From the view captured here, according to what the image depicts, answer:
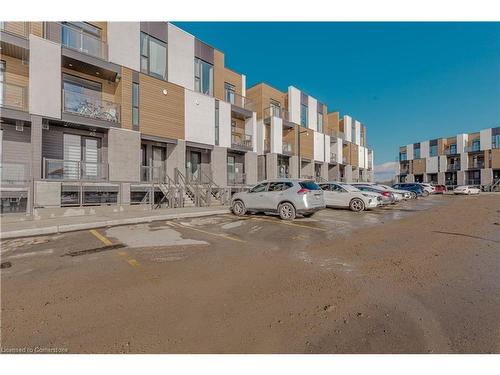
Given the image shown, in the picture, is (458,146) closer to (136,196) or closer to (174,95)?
(174,95)

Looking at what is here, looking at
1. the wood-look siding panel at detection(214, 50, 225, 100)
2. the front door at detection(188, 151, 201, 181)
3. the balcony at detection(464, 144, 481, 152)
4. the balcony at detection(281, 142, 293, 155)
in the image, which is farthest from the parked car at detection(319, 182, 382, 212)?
the balcony at detection(464, 144, 481, 152)

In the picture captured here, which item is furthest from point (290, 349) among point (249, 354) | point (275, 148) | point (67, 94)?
point (275, 148)

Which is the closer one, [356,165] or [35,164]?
[35,164]

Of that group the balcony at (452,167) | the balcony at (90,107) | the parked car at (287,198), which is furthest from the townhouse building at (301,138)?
the balcony at (452,167)

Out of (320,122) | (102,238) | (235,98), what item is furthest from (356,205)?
(320,122)

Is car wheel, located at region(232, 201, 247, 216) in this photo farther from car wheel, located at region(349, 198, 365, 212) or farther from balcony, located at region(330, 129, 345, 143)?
balcony, located at region(330, 129, 345, 143)

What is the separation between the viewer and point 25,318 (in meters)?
2.92

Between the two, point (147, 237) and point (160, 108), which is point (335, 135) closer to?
point (160, 108)

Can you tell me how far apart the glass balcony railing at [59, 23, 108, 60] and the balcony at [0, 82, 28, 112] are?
128 inches

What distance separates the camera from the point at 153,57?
16516 millimetres

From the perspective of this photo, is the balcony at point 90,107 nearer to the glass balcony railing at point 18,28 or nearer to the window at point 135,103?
the window at point 135,103

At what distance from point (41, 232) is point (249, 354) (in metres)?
8.73

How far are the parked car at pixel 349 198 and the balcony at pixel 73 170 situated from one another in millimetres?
13246

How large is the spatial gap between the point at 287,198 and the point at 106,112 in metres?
11.7
